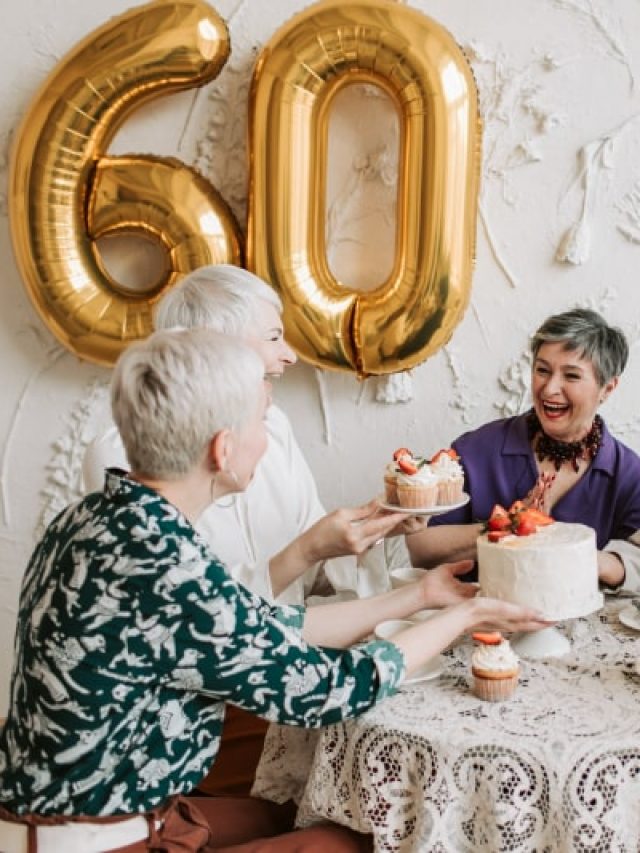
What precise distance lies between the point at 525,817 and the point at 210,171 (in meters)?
2.10

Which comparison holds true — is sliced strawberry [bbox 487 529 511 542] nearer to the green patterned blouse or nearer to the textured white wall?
the green patterned blouse

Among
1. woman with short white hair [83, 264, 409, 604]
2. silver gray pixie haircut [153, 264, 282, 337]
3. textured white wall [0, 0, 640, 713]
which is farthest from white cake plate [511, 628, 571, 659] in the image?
textured white wall [0, 0, 640, 713]

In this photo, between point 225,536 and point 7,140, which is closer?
point 225,536

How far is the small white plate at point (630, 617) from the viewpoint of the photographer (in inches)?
77.6

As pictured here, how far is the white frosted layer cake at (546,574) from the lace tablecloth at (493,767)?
122mm

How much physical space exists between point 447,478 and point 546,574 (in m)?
0.48

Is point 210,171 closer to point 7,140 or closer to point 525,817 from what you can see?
point 7,140

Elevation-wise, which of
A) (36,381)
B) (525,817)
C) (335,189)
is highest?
(335,189)

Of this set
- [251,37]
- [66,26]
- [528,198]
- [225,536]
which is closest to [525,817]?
[225,536]

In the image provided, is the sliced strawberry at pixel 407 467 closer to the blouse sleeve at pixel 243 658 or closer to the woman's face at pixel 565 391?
the woman's face at pixel 565 391

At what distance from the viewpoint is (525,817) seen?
1.50 meters

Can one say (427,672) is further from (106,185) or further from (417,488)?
(106,185)

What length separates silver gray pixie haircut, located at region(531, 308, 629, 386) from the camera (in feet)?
7.96

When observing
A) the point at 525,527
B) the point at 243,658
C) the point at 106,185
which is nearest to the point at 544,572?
the point at 525,527
